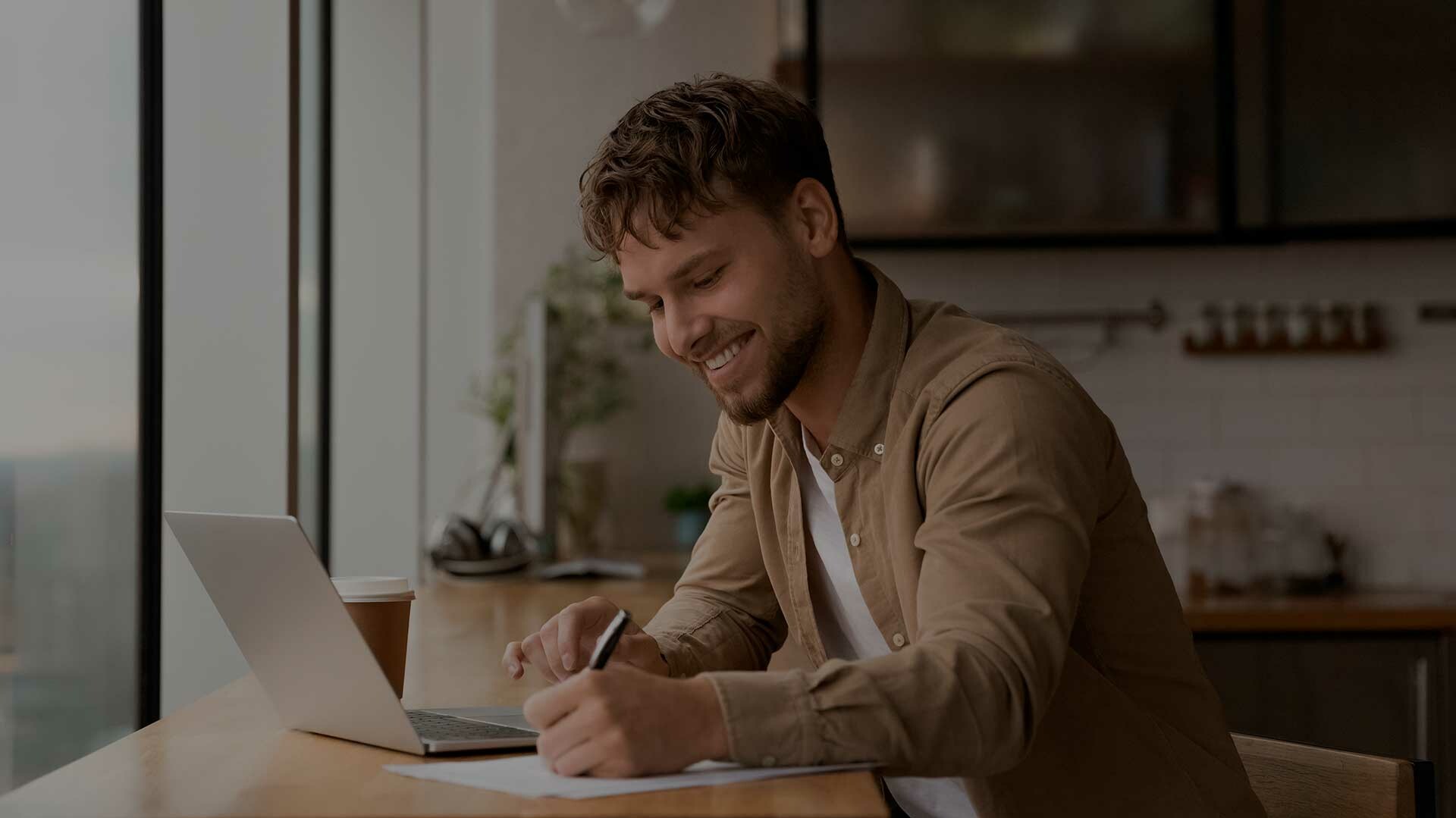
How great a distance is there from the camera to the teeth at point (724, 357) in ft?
4.65

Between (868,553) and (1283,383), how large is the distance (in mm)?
2613

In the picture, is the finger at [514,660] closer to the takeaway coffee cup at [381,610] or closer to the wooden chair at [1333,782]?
the takeaway coffee cup at [381,610]

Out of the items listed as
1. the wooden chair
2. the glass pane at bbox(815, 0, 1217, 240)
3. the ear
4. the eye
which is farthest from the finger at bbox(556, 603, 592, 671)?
the glass pane at bbox(815, 0, 1217, 240)

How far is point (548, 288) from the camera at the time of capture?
3.80 m

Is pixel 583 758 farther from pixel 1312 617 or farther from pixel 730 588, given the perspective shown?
pixel 1312 617

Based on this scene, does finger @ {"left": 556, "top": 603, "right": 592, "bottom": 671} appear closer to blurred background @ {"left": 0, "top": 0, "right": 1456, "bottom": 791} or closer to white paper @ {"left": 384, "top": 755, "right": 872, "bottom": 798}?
white paper @ {"left": 384, "top": 755, "right": 872, "bottom": 798}

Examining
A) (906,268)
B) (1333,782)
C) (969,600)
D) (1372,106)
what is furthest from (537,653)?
(1372,106)

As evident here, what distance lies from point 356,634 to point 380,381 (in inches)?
108

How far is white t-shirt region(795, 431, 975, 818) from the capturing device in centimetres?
147

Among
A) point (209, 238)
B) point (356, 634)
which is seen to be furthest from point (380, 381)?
point (356, 634)

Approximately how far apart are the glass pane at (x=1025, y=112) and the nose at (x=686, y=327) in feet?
6.78

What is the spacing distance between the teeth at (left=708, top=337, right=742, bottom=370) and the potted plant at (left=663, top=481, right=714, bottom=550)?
2.17 metres

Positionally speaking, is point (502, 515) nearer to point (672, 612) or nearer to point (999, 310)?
point (999, 310)

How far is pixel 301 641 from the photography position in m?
1.17
